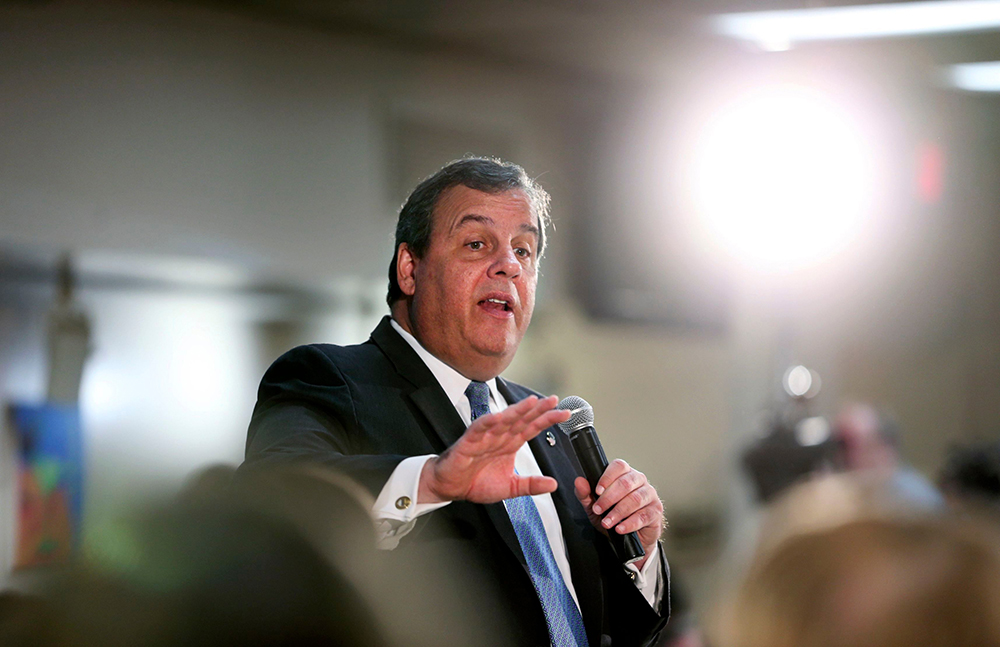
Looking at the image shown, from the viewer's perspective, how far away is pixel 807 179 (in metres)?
5.29

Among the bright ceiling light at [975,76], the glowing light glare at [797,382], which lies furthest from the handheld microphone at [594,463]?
the bright ceiling light at [975,76]

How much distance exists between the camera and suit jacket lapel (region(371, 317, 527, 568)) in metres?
1.53

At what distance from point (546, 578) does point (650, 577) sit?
9.7 inches

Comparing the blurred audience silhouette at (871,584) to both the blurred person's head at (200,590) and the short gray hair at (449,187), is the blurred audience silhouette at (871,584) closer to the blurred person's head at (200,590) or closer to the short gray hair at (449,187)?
the blurred person's head at (200,590)

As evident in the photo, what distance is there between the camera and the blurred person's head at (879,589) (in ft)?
1.94

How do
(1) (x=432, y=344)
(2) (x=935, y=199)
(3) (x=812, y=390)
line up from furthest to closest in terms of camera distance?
1. (2) (x=935, y=199)
2. (3) (x=812, y=390)
3. (1) (x=432, y=344)

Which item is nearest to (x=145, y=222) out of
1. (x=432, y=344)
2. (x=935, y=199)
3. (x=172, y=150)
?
(x=172, y=150)

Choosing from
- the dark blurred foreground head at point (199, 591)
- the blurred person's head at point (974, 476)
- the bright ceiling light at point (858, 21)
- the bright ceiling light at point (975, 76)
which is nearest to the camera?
the dark blurred foreground head at point (199, 591)

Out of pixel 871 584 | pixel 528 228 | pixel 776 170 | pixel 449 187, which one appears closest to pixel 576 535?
pixel 528 228

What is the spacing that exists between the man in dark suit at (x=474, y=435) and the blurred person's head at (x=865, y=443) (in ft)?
11.1

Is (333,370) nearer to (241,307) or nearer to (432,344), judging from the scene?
(432,344)

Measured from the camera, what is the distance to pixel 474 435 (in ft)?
4.09

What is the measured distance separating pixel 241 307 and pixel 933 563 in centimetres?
364

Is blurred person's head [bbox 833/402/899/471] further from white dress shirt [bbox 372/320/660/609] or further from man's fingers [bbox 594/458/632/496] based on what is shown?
man's fingers [bbox 594/458/632/496]
